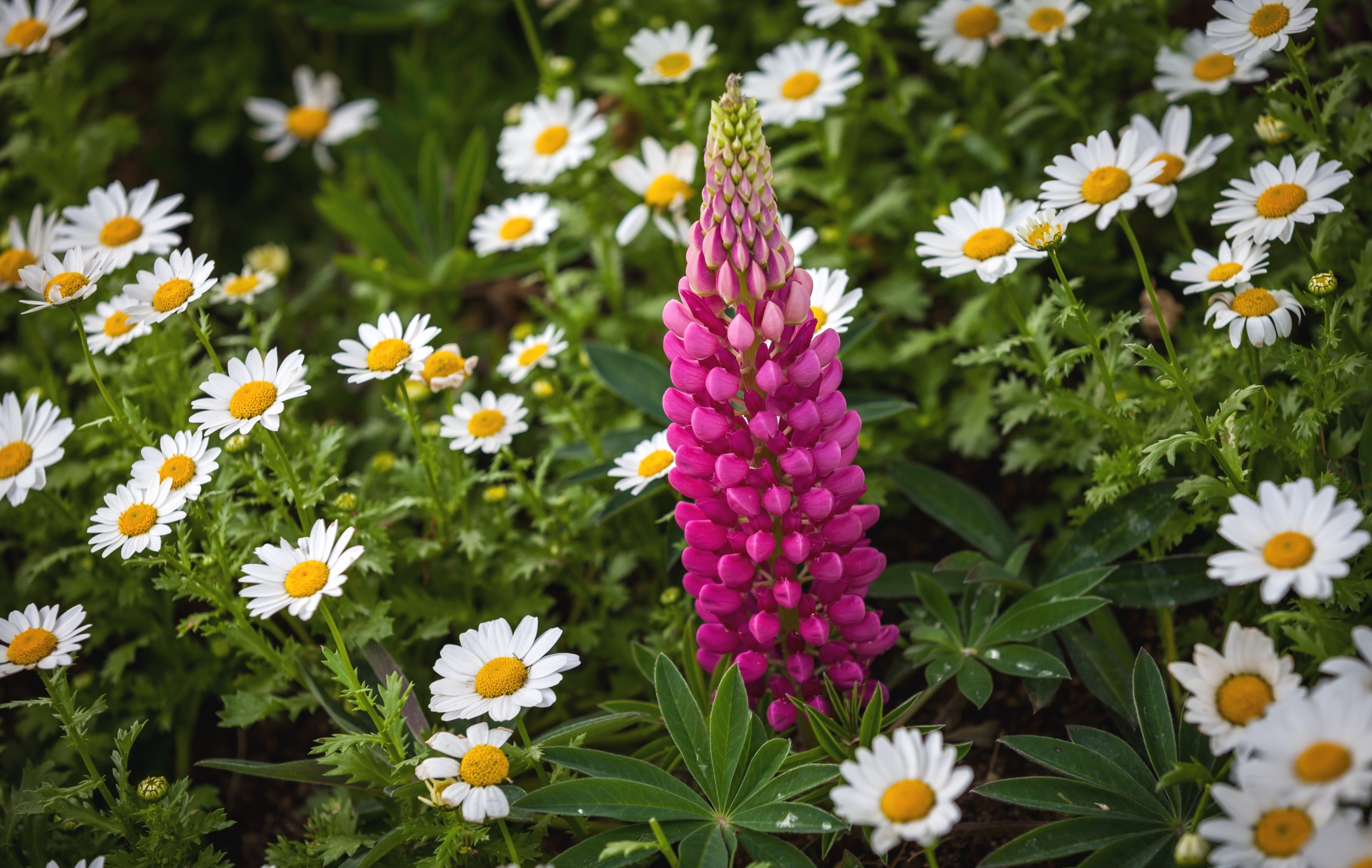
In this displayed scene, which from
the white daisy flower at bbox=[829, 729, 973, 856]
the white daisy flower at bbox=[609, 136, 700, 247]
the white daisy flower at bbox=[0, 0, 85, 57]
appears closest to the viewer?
the white daisy flower at bbox=[829, 729, 973, 856]

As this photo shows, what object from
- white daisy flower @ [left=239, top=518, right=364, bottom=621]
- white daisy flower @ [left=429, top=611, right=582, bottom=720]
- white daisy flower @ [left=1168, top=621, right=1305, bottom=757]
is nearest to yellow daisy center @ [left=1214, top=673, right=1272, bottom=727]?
white daisy flower @ [left=1168, top=621, right=1305, bottom=757]

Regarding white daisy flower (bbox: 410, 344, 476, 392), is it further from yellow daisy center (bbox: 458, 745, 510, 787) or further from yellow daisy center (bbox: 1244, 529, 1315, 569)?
yellow daisy center (bbox: 1244, 529, 1315, 569)

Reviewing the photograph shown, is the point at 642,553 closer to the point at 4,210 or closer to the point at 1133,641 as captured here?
the point at 1133,641

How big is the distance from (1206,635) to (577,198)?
5.54ft

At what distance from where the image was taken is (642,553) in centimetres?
216

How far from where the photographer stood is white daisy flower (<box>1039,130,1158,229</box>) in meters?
1.69

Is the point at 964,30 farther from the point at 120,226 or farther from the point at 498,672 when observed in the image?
the point at 120,226

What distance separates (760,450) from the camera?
1508mm

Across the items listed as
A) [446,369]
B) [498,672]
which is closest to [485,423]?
[446,369]

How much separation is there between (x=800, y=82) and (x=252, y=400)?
1449 millimetres

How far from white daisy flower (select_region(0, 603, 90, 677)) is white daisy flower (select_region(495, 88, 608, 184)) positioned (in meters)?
1.32

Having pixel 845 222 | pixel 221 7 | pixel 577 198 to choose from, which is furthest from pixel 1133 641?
pixel 221 7

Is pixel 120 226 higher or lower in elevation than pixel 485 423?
higher

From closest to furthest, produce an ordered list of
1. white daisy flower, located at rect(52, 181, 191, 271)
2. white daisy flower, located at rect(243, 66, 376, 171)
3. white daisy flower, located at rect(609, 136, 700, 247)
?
white daisy flower, located at rect(52, 181, 191, 271), white daisy flower, located at rect(609, 136, 700, 247), white daisy flower, located at rect(243, 66, 376, 171)
